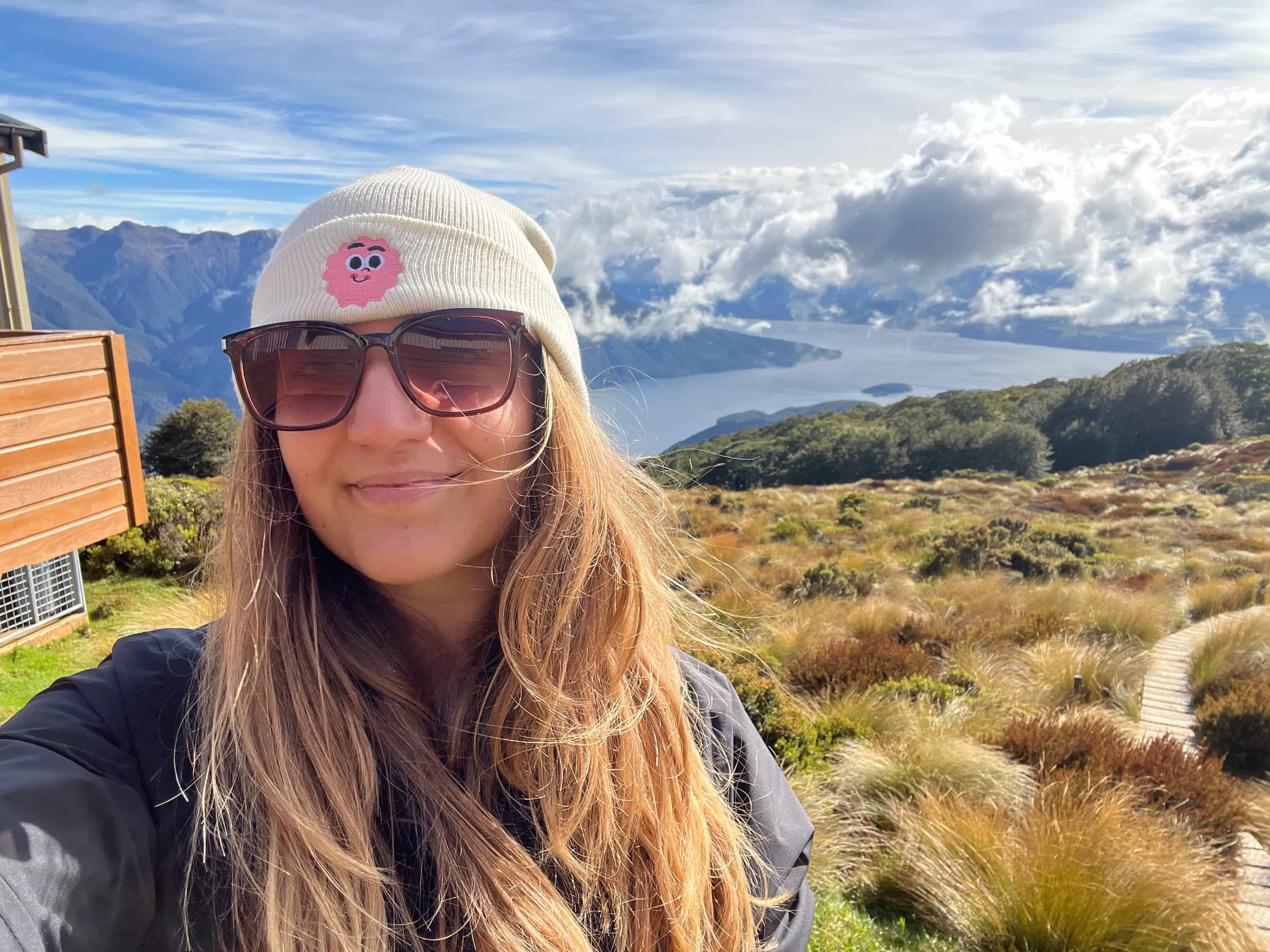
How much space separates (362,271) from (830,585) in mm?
8420

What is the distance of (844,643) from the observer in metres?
5.96

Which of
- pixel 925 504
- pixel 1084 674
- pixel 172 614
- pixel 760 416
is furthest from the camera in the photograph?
pixel 760 416

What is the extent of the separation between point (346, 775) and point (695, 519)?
15.0m

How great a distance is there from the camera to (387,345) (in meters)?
1.15

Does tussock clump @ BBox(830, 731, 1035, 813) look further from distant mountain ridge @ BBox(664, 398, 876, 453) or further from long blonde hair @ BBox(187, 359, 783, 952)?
distant mountain ridge @ BBox(664, 398, 876, 453)

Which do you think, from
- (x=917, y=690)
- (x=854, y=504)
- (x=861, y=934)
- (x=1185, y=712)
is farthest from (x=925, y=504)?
(x=861, y=934)

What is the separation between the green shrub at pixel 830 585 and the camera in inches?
346

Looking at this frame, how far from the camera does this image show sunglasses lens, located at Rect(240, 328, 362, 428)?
1.15 meters

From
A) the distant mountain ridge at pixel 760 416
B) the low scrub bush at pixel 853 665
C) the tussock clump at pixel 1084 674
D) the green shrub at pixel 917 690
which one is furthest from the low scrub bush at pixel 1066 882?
the distant mountain ridge at pixel 760 416

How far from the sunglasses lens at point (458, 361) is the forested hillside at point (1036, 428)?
31.3m

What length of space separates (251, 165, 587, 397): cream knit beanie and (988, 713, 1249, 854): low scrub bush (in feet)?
13.0

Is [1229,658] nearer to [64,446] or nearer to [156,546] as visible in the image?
[64,446]

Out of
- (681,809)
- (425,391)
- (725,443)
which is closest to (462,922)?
(681,809)

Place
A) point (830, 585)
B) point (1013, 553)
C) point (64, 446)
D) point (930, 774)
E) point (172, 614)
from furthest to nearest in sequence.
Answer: point (1013, 553) → point (830, 585) → point (172, 614) → point (64, 446) → point (930, 774)
